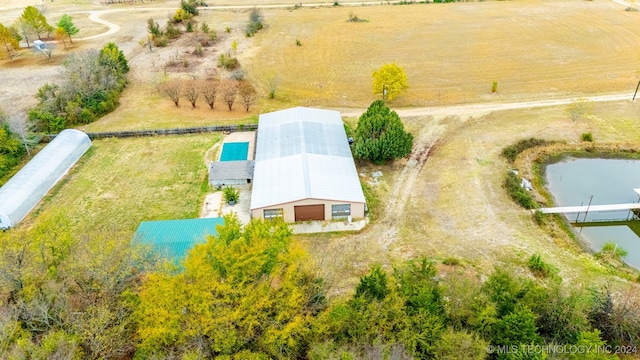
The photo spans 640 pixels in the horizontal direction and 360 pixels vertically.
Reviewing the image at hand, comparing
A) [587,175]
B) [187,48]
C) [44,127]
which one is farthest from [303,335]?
[187,48]

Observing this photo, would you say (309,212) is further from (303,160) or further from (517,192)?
(517,192)

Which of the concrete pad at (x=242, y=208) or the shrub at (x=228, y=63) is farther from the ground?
the shrub at (x=228, y=63)

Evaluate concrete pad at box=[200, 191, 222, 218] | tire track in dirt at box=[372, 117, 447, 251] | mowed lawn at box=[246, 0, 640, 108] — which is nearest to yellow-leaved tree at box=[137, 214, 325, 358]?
tire track in dirt at box=[372, 117, 447, 251]

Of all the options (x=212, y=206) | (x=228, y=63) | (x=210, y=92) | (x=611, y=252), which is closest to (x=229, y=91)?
(x=210, y=92)

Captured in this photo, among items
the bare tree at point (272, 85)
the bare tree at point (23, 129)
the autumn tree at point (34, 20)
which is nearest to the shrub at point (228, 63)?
the bare tree at point (272, 85)

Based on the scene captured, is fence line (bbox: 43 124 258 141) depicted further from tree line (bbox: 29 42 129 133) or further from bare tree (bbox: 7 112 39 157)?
tree line (bbox: 29 42 129 133)

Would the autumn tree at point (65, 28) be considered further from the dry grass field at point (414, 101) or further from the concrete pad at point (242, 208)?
the concrete pad at point (242, 208)

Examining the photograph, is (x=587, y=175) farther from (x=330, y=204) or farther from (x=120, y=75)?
(x=120, y=75)
